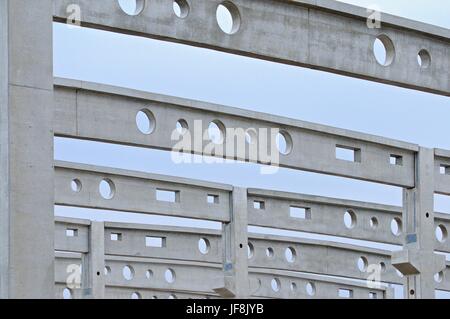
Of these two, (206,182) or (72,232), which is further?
(72,232)

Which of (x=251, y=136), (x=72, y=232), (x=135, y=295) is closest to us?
(x=251, y=136)

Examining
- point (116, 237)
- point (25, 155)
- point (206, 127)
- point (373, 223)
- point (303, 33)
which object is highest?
point (206, 127)

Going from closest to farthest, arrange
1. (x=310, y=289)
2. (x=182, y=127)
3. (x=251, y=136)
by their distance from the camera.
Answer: (x=182, y=127), (x=251, y=136), (x=310, y=289)

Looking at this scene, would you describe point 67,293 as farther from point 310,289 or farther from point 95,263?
point 95,263

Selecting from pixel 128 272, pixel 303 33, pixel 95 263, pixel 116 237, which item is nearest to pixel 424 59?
pixel 303 33

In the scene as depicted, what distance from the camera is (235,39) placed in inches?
597

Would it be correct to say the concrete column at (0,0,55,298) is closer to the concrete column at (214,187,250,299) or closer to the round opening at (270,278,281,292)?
the concrete column at (214,187,250,299)

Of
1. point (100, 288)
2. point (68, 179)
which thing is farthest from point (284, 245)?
point (68, 179)

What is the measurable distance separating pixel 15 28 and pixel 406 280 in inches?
530

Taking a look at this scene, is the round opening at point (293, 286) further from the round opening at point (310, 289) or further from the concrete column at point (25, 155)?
the concrete column at point (25, 155)

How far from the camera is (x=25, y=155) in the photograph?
39.6ft

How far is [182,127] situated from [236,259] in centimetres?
513

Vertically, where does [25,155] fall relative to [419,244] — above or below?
below

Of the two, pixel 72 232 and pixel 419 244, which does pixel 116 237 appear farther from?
pixel 419 244
